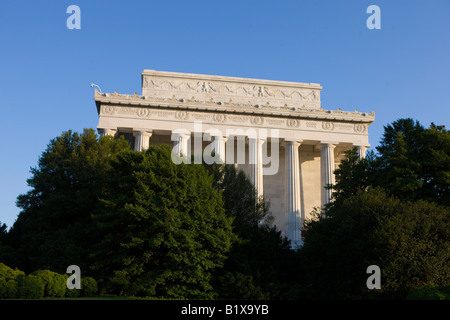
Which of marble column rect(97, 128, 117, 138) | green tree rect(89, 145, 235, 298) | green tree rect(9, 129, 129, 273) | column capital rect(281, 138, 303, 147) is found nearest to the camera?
green tree rect(89, 145, 235, 298)

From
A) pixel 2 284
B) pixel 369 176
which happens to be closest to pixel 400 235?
pixel 369 176

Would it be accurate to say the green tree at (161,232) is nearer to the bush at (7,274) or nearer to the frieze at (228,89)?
the bush at (7,274)

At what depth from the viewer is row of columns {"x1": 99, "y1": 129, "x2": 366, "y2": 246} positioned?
5575cm

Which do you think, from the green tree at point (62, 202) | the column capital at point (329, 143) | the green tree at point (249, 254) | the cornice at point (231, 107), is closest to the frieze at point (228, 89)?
the cornice at point (231, 107)

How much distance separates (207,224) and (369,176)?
15.0 metres

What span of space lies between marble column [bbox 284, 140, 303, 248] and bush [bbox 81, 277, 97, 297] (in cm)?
3091

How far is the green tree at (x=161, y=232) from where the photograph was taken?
30766 millimetres

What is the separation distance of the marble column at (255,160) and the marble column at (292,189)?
3526 millimetres

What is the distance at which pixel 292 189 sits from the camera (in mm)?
58062

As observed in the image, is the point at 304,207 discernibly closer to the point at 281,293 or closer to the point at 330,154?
the point at 330,154

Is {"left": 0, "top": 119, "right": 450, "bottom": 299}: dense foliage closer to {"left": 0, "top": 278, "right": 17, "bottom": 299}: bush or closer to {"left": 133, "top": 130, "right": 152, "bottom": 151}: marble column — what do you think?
{"left": 0, "top": 278, "right": 17, "bottom": 299}: bush

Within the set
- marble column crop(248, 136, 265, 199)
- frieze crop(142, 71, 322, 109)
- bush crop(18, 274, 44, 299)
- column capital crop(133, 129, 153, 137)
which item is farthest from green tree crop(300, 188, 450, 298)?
frieze crop(142, 71, 322, 109)

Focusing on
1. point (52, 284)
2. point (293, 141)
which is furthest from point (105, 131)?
point (52, 284)

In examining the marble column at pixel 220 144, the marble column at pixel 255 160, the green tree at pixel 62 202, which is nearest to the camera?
the green tree at pixel 62 202
